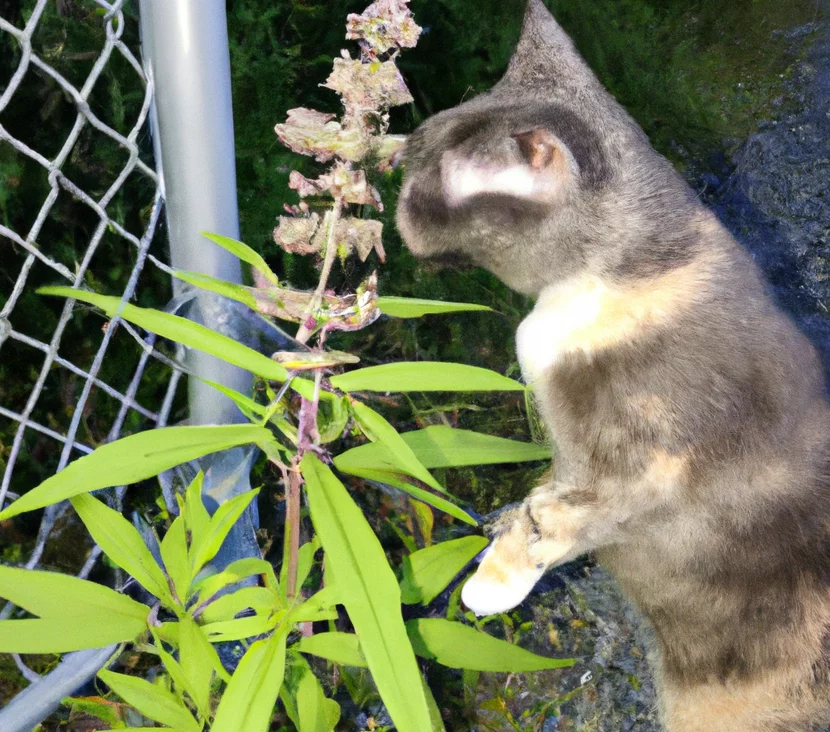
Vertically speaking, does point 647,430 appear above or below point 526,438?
above

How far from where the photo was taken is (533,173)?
85 cm

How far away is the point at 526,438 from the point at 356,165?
864mm

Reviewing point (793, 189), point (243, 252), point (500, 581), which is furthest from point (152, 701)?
point (793, 189)

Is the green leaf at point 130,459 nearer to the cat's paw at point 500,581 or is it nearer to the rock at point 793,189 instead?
the cat's paw at point 500,581

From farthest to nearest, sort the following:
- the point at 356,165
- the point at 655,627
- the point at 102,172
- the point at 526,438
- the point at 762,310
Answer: the point at 526,438 → the point at 102,172 → the point at 655,627 → the point at 762,310 → the point at 356,165

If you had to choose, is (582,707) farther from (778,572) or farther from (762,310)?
(762,310)

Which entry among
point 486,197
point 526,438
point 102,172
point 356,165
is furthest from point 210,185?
point 526,438

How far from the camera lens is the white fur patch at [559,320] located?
3.15 ft

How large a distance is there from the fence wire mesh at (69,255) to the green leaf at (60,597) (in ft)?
1.24

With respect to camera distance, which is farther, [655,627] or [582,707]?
[582,707]

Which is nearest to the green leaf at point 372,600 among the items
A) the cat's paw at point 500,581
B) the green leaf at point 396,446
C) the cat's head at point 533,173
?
the green leaf at point 396,446

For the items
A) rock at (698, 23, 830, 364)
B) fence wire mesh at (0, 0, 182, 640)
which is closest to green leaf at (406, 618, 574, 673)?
fence wire mesh at (0, 0, 182, 640)

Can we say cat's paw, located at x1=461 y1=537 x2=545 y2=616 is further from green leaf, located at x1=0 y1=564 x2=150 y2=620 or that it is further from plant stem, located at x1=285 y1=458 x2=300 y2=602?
green leaf, located at x1=0 y1=564 x2=150 y2=620

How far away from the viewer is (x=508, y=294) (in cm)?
155
